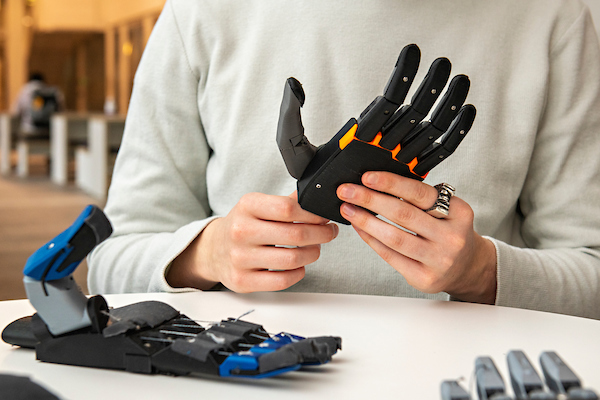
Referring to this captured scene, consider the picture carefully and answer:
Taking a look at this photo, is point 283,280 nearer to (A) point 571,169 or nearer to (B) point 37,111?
(A) point 571,169

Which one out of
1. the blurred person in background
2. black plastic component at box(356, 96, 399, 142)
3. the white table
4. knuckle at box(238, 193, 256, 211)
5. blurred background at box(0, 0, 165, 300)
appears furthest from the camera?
the blurred person in background

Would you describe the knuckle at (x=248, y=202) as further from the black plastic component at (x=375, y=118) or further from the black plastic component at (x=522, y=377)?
the black plastic component at (x=522, y=377)

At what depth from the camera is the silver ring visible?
635mm

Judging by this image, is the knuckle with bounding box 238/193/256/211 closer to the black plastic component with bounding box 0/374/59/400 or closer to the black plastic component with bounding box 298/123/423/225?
the black plastic component with bounding box 298/123/423/225

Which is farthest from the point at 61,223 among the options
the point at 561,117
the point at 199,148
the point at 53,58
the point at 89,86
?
the point at 53,58

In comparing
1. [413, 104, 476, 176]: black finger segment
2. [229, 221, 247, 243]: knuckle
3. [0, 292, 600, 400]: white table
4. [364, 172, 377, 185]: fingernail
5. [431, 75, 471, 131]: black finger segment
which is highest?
[431, 75, 471, 131]: black finger segment

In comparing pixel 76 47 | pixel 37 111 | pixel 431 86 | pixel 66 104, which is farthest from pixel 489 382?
pixel 66 104

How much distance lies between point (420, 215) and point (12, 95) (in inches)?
528

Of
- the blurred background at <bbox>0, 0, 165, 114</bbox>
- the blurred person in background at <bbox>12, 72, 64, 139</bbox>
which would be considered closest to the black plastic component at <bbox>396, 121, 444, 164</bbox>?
the blurred person in background at <bbox>12, 72, 64, 139</bbox>

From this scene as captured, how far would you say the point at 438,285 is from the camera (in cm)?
69

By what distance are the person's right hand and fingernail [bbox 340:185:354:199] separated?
2.2 inches

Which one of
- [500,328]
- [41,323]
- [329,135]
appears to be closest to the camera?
[41,323]

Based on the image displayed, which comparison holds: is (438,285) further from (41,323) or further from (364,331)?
(41,323)

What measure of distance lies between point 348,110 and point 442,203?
1.14ft
